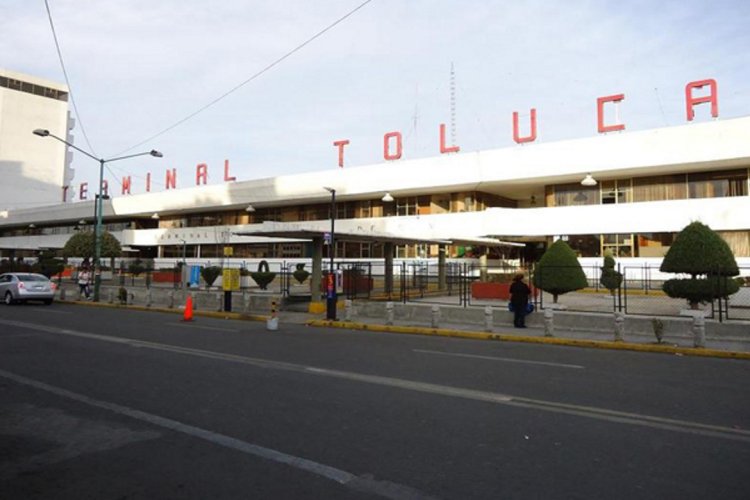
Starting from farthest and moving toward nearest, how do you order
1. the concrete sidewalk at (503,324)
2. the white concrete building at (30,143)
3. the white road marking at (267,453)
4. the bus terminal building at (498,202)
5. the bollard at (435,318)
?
the white concrete building at (30,143) < the bus terminal building at (498,202) < the bollard at (435,318) < the concrete sidewalk at (503,324) < the white road marking at (267,453)

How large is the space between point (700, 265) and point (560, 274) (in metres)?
4.78

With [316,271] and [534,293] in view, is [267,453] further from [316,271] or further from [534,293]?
[534,293]

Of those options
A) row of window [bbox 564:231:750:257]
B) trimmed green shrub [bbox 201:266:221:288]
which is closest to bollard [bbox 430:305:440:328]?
trimmed green shrub [bbox 201:266:221:288]

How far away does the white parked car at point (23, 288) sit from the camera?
23.4 m

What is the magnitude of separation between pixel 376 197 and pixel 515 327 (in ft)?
112

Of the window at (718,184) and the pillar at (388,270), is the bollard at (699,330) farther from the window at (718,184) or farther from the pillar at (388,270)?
the window at (718,184)

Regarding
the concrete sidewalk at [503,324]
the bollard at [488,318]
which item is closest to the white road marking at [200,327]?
A: the concrete sidewalk at [503,324]

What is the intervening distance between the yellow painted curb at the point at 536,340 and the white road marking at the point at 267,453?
32.7ft

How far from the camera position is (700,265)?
53.4ft

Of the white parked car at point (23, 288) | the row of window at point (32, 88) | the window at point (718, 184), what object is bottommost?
the white parked car at point (23, 288)

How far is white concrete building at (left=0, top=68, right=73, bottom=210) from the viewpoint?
91375 millimetres

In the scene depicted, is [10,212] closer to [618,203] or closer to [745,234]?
[618,203]

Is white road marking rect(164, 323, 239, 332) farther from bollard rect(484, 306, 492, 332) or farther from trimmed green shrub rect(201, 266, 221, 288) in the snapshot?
trimmed green shrub rect(201, 266, 221, 288)

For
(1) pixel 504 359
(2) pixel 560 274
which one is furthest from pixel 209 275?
(1) pixel 504 359
